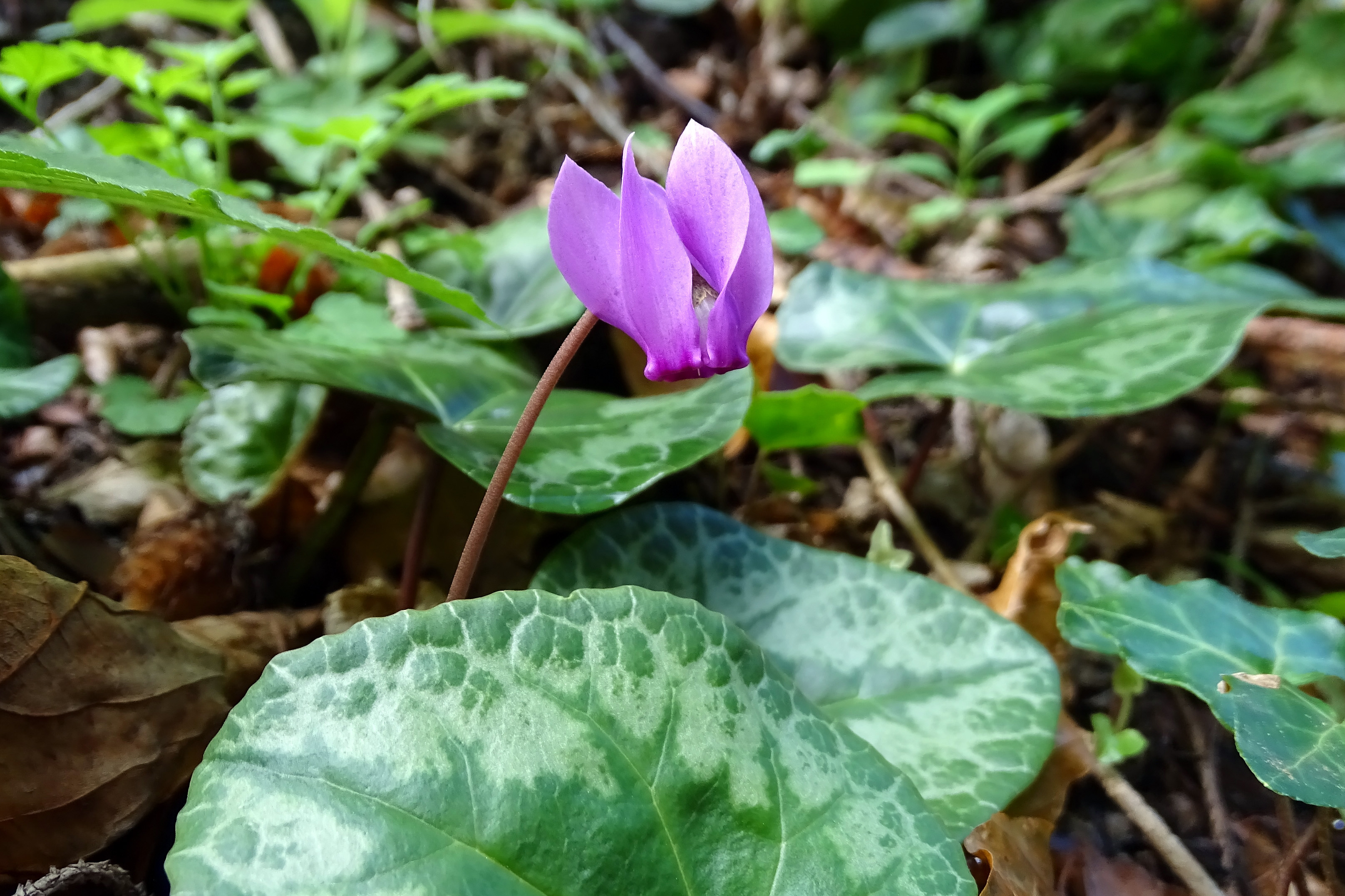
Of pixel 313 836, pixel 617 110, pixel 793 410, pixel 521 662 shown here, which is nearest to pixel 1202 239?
pixel 793 410

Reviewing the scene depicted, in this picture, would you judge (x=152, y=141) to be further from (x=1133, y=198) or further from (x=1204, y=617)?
(x=1133, y=198)

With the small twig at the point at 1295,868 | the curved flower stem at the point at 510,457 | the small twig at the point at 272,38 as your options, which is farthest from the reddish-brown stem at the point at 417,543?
the small twig at the point at 272,38

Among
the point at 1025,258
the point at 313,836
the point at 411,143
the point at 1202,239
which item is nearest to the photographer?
the point at 313,836

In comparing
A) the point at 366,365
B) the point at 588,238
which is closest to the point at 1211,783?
the point at 588,238

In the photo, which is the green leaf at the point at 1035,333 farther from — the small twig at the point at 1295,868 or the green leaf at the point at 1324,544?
the small twig at the point at 1295,868

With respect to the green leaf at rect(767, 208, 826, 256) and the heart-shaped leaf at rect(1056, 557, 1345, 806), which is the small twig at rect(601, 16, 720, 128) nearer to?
the green leaf at rect(767, 208, 826, 256)
